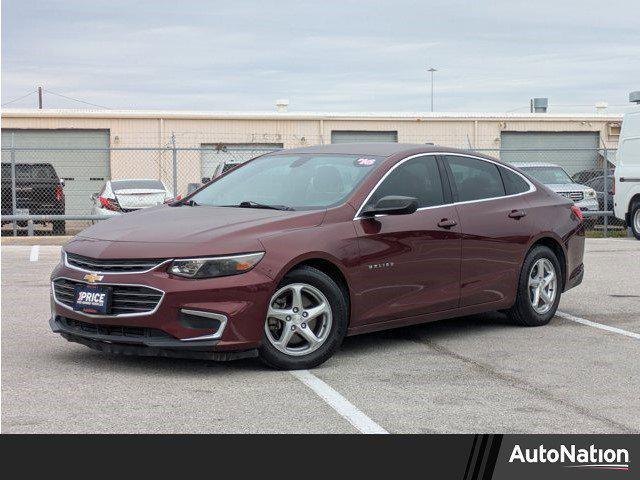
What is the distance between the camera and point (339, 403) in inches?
247

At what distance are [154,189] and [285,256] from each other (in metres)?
15.9

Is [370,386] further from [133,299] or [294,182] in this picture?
[294,182]

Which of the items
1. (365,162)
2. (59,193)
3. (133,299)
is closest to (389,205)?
(365,162)

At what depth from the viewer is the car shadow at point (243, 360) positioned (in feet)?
23.6

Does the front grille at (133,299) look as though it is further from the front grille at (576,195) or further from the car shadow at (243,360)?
the front grille at (576,195)

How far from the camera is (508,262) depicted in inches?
347

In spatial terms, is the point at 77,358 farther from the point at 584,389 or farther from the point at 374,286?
the point at 584,389

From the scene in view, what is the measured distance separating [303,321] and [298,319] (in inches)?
1.7

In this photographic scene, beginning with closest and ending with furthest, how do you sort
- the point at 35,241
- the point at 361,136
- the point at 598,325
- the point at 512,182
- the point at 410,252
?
the point at 410,252
the point at 512,182
the point at 598,325
the point at 35,241
the point at 361,136

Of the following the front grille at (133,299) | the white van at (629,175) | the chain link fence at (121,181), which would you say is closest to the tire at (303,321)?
the front grille at (133,299)

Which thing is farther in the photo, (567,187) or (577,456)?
(567,187)

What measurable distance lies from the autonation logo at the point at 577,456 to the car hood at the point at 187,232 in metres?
2.49

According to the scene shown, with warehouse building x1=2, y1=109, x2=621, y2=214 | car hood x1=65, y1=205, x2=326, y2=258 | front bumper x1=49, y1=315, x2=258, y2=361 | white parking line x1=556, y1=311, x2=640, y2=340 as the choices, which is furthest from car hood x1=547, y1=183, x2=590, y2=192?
front bumper x1=49, y1=315, x2=258, y2=361

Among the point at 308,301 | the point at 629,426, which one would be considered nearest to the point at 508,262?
the point at 308,301
